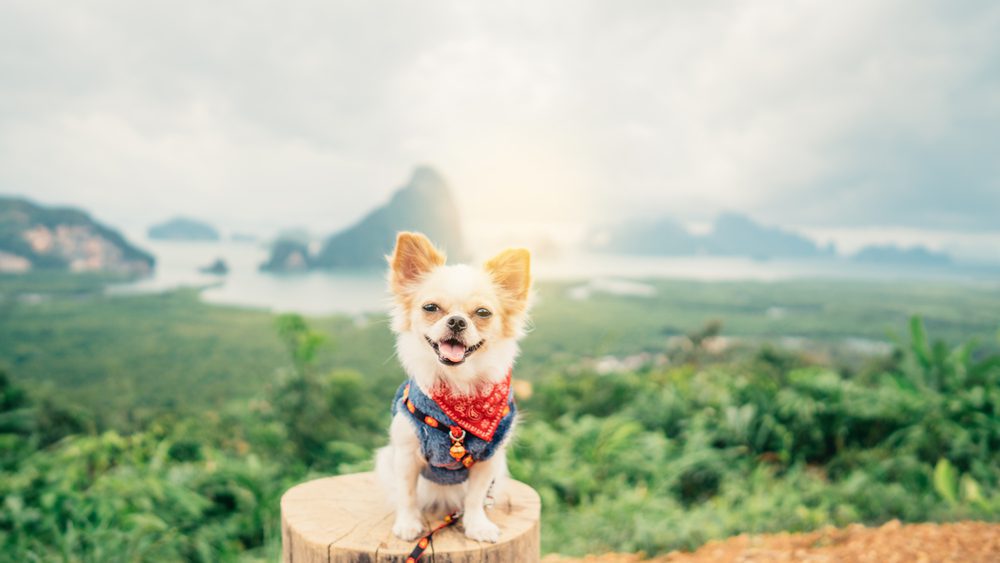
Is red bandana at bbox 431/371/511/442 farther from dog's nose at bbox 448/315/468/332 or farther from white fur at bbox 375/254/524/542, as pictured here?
dog's nose at bbox 448/315/468/332

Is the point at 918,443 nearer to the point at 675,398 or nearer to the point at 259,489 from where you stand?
the point at 675,398

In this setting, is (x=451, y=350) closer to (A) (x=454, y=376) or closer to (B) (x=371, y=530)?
(A) (x=454, y=376)

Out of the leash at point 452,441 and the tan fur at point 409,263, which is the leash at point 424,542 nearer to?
the leash at point 452,441

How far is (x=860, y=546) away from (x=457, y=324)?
322cm

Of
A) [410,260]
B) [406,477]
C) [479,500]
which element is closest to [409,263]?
[410,260]

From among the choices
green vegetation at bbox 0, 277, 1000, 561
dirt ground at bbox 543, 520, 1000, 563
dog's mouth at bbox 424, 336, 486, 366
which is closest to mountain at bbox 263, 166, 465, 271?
green vegetation at bbox 0, 277, 1000, 561

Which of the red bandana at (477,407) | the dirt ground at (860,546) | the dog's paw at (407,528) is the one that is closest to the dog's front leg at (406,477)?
the dog's paw at (407,528)

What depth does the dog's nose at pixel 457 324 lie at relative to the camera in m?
1.77

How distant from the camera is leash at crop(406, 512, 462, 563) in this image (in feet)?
6.06

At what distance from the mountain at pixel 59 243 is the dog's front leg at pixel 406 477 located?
31147 millimetres

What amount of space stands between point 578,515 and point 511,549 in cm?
288

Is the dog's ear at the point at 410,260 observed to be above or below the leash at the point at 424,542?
above

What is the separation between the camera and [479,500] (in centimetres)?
204

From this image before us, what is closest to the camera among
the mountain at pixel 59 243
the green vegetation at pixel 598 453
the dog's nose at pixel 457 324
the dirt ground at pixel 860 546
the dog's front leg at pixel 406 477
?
the dog's nose at pixel 457 324
